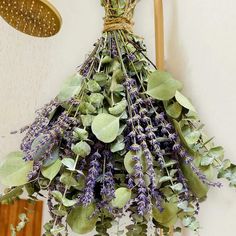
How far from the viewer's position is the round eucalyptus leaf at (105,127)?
25.5 inches

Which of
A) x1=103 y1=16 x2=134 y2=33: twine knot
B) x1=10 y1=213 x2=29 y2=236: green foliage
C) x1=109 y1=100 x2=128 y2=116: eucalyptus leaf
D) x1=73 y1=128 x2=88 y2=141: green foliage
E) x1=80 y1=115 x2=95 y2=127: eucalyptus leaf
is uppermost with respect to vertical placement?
x1=103 y1=16 x2=134 y2=33: twine knot

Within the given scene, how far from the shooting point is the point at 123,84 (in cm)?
71

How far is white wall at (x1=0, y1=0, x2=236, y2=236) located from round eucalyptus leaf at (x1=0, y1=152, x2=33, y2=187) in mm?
370

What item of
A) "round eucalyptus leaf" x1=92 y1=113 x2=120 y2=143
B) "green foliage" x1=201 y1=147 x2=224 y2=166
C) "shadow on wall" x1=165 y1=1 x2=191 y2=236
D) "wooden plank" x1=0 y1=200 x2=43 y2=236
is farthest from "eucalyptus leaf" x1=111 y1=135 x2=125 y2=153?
"wooden plank" x1=0 y1=200 x2=43 y2=236

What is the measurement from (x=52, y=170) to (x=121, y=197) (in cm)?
13

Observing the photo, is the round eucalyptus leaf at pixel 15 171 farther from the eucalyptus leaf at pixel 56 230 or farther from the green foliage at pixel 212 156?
the green foliage at pixel 212 156

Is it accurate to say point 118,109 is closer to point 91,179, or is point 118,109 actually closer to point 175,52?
point 91,179

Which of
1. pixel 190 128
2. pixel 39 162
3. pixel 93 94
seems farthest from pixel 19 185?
pixel 190 128

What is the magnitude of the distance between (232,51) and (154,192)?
1.08 ft

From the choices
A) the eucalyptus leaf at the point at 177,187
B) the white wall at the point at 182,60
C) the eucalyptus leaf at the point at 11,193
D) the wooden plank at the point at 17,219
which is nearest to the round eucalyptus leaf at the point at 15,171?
the eucalyptus leaf at the point at 11,193

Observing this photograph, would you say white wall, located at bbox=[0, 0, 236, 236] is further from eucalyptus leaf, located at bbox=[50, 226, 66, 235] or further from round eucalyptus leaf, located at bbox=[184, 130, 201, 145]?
A: eucalyptus leaf, located at bbox=[50, 226, 66, 235]

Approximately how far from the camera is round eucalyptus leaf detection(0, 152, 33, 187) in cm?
68

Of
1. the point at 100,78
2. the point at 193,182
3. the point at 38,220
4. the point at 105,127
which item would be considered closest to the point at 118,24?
the point at 100,78

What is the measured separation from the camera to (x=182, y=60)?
86 centimetres
